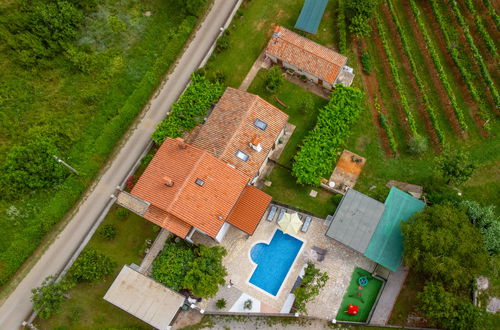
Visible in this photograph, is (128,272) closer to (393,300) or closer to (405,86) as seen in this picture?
(393,300)

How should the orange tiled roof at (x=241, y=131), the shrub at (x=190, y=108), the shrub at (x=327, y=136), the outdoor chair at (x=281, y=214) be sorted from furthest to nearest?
the shrub at (x=190, y=108)
the outdoor chair at (x=281, y=214)
the shrub at (x=327, y=136)
the orange tiled roof at (x=241, y=131)

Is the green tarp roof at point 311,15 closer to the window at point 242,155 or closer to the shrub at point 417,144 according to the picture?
the shrub at point 417,144

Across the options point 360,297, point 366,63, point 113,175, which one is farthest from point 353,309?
point 113,175

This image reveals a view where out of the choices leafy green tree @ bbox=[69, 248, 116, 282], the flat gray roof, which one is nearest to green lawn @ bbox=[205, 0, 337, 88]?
the flat gray roof

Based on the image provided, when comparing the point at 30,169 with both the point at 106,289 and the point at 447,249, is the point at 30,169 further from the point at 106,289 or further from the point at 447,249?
the point at 447,249

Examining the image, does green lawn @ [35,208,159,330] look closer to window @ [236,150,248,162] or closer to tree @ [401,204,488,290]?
window @ [236,150,248,162]

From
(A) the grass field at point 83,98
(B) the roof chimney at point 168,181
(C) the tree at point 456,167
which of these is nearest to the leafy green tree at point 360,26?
(C) the tree at point 456,167

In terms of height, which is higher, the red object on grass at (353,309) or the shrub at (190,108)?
the shrub at (190,108)
